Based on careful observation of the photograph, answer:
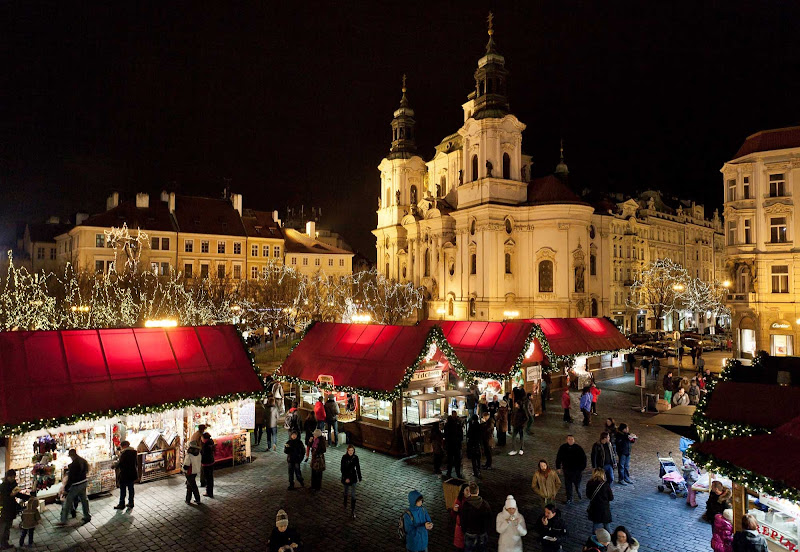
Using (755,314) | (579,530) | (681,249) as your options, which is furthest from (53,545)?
(681,249)

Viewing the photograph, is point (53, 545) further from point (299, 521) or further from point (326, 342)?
point (326, 342)

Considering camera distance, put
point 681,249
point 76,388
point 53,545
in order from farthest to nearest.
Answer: point 681,249, point 76,388, point 53,545

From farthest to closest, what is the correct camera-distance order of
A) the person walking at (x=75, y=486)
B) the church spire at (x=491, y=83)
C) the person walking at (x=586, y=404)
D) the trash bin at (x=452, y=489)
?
1. the church spire at (x=491, y=83)
2. the person walking at (x=586, y=404)
3. the person walking at (x=75, y=486)
4. the trash bin at (x=452, y=489)

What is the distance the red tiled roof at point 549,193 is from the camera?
173 feet

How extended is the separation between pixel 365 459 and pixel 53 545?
8.08 meters

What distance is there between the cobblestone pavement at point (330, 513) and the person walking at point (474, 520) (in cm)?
137

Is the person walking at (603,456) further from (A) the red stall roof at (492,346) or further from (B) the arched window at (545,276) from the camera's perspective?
(B) the arched window at (545,276)

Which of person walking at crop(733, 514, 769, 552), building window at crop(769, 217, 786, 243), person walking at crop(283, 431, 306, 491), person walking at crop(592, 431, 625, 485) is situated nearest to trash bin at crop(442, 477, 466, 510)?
person walking at crop(592, 431, 625, 485)

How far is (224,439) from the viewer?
15273 mm

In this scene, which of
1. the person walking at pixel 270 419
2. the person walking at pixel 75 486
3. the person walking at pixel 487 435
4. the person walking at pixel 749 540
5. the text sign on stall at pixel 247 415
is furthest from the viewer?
the person walking at pixel 270 419

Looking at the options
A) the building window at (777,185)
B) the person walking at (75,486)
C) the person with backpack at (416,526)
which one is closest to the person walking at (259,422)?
the person walking at (75,486)

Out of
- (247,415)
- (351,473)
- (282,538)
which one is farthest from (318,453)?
(282,538)

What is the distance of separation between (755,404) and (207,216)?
58390 millimetres

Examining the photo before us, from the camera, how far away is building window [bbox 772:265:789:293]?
36.1 meters
